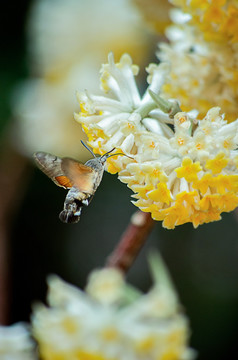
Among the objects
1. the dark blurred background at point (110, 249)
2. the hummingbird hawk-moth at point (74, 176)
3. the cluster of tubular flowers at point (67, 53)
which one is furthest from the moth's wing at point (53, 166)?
the dark blurred background at point (110, 249)

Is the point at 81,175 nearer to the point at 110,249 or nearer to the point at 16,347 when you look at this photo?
the point at 16,347

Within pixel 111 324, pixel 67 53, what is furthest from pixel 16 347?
pixel 67 53

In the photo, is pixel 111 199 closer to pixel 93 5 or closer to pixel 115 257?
pixel 93 5

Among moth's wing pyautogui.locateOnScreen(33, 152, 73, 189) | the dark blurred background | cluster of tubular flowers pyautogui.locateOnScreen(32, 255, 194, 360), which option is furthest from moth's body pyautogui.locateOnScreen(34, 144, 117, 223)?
the dark blurred background

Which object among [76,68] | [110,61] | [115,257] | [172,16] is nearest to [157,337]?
[115,257]

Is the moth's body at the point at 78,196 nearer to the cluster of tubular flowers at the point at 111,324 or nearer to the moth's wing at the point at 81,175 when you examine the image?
the moth's wing at the point at 81,175
